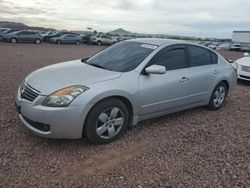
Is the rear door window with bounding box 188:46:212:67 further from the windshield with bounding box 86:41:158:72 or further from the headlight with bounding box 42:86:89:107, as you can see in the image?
the headlight with bounding box 42:86:89:107

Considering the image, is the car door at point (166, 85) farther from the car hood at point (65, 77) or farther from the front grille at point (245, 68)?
the front grille at point (245, 68)

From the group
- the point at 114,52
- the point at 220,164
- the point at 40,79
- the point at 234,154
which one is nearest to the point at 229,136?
the point at 234,154

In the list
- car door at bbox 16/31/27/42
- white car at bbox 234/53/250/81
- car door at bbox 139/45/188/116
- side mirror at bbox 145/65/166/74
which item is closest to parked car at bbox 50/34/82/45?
car door at bbox 16/31/27/42

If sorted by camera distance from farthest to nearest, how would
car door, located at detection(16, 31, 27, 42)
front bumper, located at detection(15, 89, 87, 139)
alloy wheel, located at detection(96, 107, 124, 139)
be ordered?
1. car door, located at detection(16, 31, 27, 42)
2. alloy wheel, located at detection(96, 107, 124, 139)
3. front bumper, located at detection(15, 89, 87, 139)

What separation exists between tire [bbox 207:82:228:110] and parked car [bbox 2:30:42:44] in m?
28.9

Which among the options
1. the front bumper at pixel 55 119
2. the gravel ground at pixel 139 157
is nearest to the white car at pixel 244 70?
the gravel ground at pixel 139 157

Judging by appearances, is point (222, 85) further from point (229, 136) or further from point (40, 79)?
point (40, 79)

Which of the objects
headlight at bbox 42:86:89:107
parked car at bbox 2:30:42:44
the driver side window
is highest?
parked car at bbox 2:30:42:44

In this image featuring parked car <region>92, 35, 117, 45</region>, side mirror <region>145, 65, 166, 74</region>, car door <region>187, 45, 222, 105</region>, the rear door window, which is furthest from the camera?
parked car <region>92, 35, 117, 45</region>

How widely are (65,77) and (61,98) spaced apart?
508mm

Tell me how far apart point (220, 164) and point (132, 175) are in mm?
1267

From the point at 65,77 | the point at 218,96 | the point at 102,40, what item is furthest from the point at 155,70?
the point at 102,40

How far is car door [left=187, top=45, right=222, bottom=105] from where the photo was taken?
5336 mm

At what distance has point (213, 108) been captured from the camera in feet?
20.1
